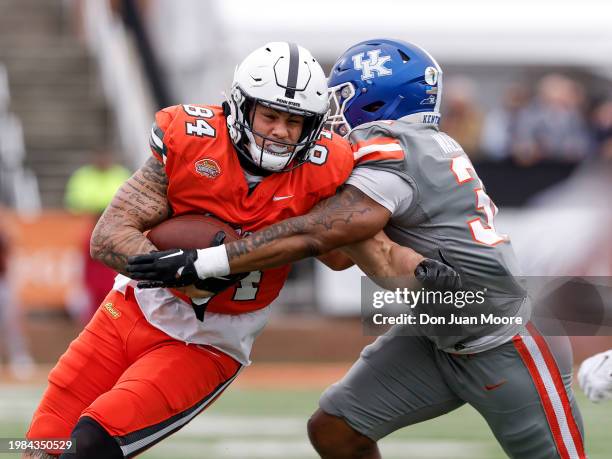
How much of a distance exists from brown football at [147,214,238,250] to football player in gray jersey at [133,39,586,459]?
84 mm

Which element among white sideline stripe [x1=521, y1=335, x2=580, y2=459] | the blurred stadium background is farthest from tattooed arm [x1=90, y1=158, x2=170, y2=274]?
the blurred stadium background

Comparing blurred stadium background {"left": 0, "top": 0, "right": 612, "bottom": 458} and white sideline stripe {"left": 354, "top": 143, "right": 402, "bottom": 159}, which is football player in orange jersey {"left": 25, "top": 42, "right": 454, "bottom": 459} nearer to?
white sideline stripe {"left": 354, "top": 143, "right": 402, "bottom": 159}

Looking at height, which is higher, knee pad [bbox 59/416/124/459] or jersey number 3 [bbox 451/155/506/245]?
jersey number 3 [bbox 451/155/506/245]

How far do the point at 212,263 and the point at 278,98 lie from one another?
61 centimetres

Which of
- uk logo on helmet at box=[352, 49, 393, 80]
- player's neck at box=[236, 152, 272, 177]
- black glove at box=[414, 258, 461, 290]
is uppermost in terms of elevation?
uk logo on helmet at box=[352, 49, 393, 80]

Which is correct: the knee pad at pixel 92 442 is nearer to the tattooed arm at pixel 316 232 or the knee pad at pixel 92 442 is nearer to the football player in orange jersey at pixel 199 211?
the football player in orange jersey at pixel 199 211

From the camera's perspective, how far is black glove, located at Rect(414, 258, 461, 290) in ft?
13.7

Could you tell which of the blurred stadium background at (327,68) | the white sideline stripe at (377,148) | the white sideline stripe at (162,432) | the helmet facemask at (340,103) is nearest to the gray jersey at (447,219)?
the white sideline stripe at (377,148)

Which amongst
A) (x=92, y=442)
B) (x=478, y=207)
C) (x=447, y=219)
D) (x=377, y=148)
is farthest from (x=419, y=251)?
(x=92, y=442)

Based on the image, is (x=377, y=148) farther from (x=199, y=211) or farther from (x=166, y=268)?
(x=166, y=268)

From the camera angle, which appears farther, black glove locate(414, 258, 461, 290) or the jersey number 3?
the jersey number 3

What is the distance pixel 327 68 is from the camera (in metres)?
12.1

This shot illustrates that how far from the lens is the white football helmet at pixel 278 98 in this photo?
420 cm

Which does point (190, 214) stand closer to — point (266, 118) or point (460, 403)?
point (266, 118)
